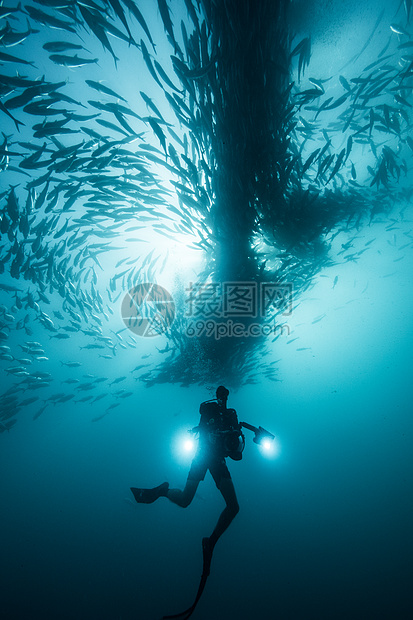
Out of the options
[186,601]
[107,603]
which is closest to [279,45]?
[107,603]

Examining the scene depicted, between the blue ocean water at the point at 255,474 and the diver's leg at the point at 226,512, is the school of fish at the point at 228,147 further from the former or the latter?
the diver's leg at the point at 226,512

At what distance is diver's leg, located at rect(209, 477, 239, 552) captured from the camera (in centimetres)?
289

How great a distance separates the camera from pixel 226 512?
117 inches

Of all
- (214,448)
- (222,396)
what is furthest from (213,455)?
(222,396)

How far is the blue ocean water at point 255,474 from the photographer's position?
1052cm

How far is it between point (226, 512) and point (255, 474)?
61.4 ft

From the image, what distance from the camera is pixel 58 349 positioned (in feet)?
48.5

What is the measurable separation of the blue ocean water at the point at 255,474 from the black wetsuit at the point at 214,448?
1874 mm

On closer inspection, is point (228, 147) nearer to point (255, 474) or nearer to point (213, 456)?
point (213, 456)
